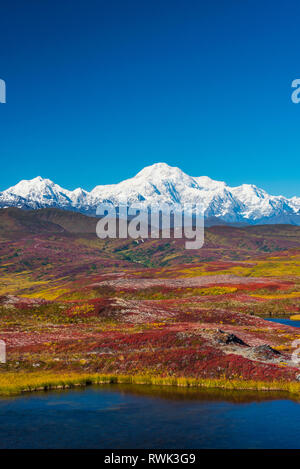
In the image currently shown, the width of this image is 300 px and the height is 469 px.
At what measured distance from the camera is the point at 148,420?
35.2 meters

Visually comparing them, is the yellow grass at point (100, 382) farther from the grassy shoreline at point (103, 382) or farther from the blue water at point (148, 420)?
the blue water at point (148, 420)

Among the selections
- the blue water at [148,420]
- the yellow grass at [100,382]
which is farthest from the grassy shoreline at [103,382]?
the blue water at [148,420]

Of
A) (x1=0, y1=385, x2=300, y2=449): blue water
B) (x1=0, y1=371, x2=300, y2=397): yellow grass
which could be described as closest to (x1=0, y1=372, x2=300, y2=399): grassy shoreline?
(x1=0, y1=371, x2=300, y2=397): yellow grass

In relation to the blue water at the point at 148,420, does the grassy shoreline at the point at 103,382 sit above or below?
below

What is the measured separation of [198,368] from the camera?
49.7 metres

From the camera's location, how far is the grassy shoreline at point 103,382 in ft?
146

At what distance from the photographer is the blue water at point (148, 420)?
30766 mm

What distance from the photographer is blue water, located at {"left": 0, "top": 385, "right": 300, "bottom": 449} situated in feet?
101

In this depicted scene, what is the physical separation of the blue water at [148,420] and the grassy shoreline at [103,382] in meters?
1.90

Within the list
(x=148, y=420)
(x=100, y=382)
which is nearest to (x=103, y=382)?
(x=100, y=382)

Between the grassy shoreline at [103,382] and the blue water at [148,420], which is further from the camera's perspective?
the grassy shoreline at [103,382]

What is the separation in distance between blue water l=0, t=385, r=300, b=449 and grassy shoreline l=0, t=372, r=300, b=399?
1.90 meters
